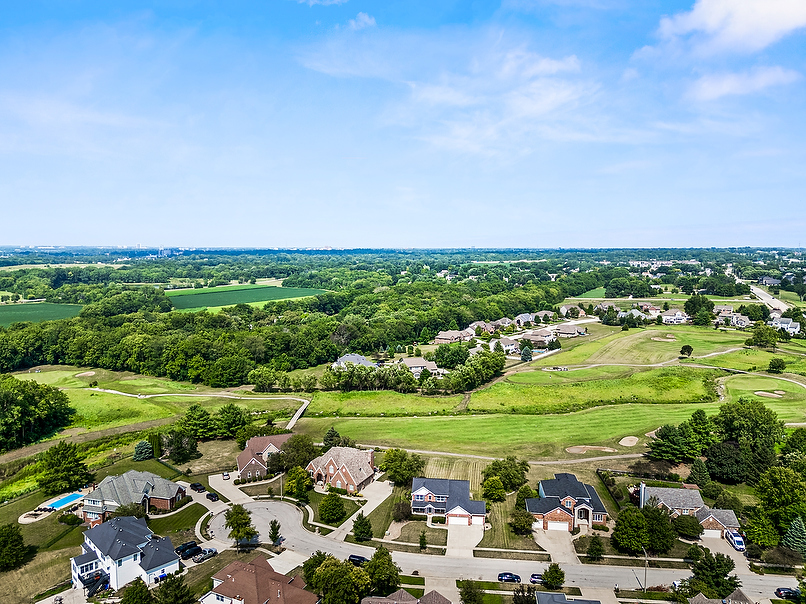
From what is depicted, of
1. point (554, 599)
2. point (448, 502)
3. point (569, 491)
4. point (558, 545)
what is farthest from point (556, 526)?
point (554, 599)

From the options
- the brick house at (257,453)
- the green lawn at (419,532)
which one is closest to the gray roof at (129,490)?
the brick house at (257,453)

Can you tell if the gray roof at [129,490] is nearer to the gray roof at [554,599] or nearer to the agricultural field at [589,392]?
the gray roof at [554,599]

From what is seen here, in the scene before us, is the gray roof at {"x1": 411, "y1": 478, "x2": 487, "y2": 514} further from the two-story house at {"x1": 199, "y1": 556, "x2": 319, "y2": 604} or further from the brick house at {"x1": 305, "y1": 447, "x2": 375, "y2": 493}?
the two-story house at {"x1": 199, "y1": 556, "x2": 319, "y2": 604}

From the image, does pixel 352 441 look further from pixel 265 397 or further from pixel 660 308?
pixel 660 308

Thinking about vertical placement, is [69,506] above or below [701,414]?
below

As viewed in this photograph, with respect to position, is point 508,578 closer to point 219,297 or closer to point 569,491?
point 569,491

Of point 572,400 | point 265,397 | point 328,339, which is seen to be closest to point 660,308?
point 572,400
